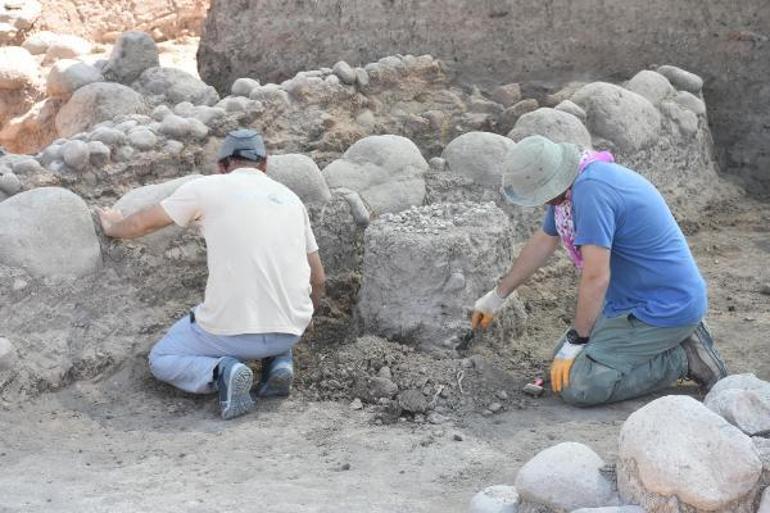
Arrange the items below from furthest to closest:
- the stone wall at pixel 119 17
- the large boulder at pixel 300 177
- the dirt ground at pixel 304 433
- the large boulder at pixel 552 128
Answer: the stone wall at pixel 119 17 → the large boulder at pixel 552 128 → the large boulder at pixel 300 177 → the dirt ground at pixel 304 433

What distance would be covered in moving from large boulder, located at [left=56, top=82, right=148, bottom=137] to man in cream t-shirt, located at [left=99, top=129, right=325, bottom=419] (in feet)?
8.69

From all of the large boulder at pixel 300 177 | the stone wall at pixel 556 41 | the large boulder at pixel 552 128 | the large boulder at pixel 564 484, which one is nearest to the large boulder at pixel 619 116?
the large boulder at pixel 552 128

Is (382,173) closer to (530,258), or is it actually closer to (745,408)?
(530,258)

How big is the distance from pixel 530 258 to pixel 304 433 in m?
1.18

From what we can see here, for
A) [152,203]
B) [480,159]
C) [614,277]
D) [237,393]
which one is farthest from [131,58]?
Answer: [614,277]

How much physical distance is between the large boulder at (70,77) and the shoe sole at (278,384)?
12.8 feet

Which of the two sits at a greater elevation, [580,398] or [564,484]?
[564,484]

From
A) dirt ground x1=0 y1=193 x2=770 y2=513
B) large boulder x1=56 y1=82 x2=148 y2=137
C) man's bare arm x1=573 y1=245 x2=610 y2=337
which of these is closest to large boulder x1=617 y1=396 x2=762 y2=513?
dirt ground x1=0 y1=193 x2=770 y2=513

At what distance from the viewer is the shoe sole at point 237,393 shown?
15.7 ft

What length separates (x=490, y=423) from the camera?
4.80 m

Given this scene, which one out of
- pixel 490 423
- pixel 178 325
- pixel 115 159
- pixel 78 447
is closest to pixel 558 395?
pixel 490 423

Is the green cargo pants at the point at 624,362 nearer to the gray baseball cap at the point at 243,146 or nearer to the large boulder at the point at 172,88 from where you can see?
the gray baseball cap at the point at 243,146

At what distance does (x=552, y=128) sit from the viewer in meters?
6.82

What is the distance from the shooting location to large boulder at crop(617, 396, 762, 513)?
11.1 ft
